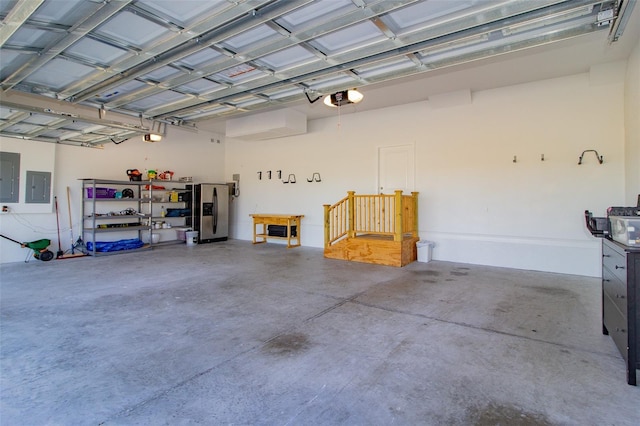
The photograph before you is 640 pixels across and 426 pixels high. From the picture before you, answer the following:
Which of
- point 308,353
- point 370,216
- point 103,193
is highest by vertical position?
point 103,193

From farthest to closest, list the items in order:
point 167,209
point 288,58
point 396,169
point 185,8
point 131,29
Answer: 1. point 167,209
2. point 396,169
3. point 288,58
4. point 131,29
5. point 185,8

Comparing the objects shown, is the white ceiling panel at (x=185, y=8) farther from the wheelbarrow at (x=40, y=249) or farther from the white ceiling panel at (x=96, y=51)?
the wheelbarrow at (x=40, y=249)

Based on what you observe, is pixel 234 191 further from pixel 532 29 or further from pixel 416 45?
pixel 532 29

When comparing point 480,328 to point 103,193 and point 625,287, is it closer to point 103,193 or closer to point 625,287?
point 625,287

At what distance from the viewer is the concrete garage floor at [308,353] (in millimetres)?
1988

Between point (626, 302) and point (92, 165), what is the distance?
9.76 meters

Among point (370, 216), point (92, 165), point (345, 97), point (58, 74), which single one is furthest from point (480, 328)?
point (92, 165)

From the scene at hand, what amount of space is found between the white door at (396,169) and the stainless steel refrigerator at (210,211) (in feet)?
16.9

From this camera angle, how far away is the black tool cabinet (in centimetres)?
226

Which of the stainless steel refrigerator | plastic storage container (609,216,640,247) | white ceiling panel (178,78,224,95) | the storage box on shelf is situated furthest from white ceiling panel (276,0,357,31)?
the stainless steel refrigerator

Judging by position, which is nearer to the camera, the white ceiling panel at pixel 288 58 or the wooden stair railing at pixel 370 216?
the white ceiling panel at pixel 288 58

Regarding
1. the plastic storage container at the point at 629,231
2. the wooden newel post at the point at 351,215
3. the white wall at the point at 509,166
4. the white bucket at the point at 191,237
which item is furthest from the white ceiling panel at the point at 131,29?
the white bucket at the point at 191,237

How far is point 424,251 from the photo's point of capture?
22.5ft

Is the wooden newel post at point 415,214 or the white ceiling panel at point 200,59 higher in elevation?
the white ceiling panel at point 200,59
